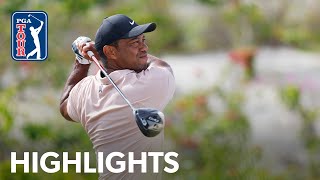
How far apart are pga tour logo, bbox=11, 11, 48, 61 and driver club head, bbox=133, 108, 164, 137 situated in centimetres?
102

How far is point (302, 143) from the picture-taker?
6246mm

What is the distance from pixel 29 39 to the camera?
3.93m

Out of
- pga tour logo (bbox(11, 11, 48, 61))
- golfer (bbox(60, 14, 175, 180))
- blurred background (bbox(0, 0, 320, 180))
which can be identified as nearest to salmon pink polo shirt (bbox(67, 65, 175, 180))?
golfer (bbox(60, 14, 175, 180))

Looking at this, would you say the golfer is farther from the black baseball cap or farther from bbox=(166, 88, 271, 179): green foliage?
bbox=(166, 88, 271, 179): green foliage

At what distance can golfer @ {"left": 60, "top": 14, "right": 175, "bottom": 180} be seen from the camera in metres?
3.06

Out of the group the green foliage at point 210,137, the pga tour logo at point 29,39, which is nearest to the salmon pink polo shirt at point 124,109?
the pga tour logo at point 29,39

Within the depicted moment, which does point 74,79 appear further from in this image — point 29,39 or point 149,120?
point 29,39

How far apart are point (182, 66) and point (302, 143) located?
1.43m

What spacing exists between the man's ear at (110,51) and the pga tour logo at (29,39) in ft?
2.81

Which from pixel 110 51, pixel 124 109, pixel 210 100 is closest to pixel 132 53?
pixel 110 51

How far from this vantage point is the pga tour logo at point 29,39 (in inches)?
154

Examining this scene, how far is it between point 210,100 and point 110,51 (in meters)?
3.44

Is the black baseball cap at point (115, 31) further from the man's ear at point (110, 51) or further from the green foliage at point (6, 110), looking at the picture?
the green foliage at point (6, 110)

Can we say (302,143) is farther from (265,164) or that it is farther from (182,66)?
(182,66)
